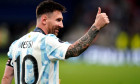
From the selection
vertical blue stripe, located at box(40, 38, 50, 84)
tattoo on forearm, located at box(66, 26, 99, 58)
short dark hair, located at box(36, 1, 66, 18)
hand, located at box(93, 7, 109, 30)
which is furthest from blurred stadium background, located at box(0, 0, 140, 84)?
hand, located at box(93, 7, 109, 30)

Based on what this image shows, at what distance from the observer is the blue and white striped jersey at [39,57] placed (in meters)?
5.61

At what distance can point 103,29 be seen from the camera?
2653cm

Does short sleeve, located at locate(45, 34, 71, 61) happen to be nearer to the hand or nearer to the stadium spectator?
the stadium spectator

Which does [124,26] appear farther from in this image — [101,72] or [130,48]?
A: [101,72]

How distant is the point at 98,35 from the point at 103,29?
0.54 metres

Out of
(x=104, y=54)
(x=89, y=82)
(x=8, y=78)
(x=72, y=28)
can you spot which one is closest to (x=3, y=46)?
(x=72, y=28)

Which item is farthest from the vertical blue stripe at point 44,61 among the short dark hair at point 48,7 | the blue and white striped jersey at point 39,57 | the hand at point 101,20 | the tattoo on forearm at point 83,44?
the hand at point 101,20

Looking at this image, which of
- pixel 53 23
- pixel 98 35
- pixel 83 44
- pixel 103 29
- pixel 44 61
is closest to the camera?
pixel 83 44

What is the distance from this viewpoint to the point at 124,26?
2675 centimetres

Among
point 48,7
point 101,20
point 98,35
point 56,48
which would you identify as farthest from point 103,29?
point 101,20

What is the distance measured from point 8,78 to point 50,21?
0.94 meters

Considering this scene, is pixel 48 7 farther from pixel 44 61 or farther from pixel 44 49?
pixel 44 61

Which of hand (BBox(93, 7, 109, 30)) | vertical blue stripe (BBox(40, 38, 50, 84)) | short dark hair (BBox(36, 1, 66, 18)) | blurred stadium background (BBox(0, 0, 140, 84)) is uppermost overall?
blurred stadium background (BBox(0, 0, 140, 84))

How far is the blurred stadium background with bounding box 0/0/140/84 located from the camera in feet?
66.5
